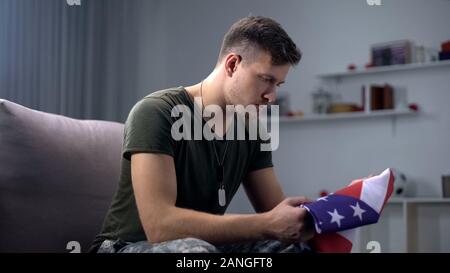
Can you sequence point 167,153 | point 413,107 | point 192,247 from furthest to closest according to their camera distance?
1. point 413,107
2. point 167,153
3. point 192,247

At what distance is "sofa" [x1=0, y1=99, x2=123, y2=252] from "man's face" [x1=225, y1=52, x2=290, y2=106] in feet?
1.11

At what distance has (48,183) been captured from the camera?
1145 millimetres

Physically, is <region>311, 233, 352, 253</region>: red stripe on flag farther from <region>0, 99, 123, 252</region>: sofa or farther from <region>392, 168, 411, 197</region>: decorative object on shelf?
<region>392, 168, 411, 197</region>: decorative object on shelf

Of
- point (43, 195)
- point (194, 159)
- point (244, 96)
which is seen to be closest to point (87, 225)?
point (43, 195)

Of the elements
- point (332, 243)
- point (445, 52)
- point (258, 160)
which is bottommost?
point (332, 243)

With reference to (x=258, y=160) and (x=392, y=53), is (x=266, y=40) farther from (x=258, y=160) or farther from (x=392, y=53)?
(x=392, y=53)

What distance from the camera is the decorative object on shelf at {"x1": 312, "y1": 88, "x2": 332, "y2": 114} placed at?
12.5 feet

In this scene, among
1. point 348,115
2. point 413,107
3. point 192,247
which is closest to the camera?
point 192,247

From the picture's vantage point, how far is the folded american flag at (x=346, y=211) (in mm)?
929

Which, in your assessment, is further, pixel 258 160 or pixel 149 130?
pixel 258 160

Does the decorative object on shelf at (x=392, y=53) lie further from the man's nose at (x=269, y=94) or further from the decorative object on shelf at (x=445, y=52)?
the man's nose at (x=269, y=94)

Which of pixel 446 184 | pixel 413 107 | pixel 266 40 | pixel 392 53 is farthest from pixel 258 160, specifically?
pixel 392 53

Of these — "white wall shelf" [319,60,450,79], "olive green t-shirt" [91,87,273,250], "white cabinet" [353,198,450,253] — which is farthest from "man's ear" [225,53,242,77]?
"white wall shelf" [319,60,450,79]

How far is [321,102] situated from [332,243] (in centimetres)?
289
